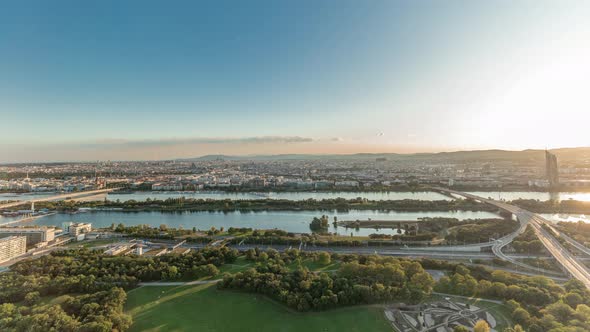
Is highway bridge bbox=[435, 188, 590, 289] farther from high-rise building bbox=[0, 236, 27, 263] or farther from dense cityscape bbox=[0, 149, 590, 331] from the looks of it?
high-rise building bbox=[0, 236, 27, 263]

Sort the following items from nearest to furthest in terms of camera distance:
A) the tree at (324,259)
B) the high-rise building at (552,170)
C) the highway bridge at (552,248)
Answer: the highway bridge at (552,248), the tree at (324,259), the high-rise building at (552,170)

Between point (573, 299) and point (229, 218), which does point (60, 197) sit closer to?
point (229, 218)

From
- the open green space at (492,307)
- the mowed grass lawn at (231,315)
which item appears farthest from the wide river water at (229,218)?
the open green space at (492,307)

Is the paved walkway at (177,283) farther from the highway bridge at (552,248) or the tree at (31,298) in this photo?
the highway bridge at (552,248)

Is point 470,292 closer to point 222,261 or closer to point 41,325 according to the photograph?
point 222,261

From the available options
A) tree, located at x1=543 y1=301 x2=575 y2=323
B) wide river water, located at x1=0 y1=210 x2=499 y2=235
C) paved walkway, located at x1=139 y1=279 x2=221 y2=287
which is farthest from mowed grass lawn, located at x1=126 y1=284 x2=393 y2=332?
wide river water, located at x1=0 y1=210 x2=499 y2=235

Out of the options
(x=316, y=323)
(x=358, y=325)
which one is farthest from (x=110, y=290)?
(x=358, y=325)
